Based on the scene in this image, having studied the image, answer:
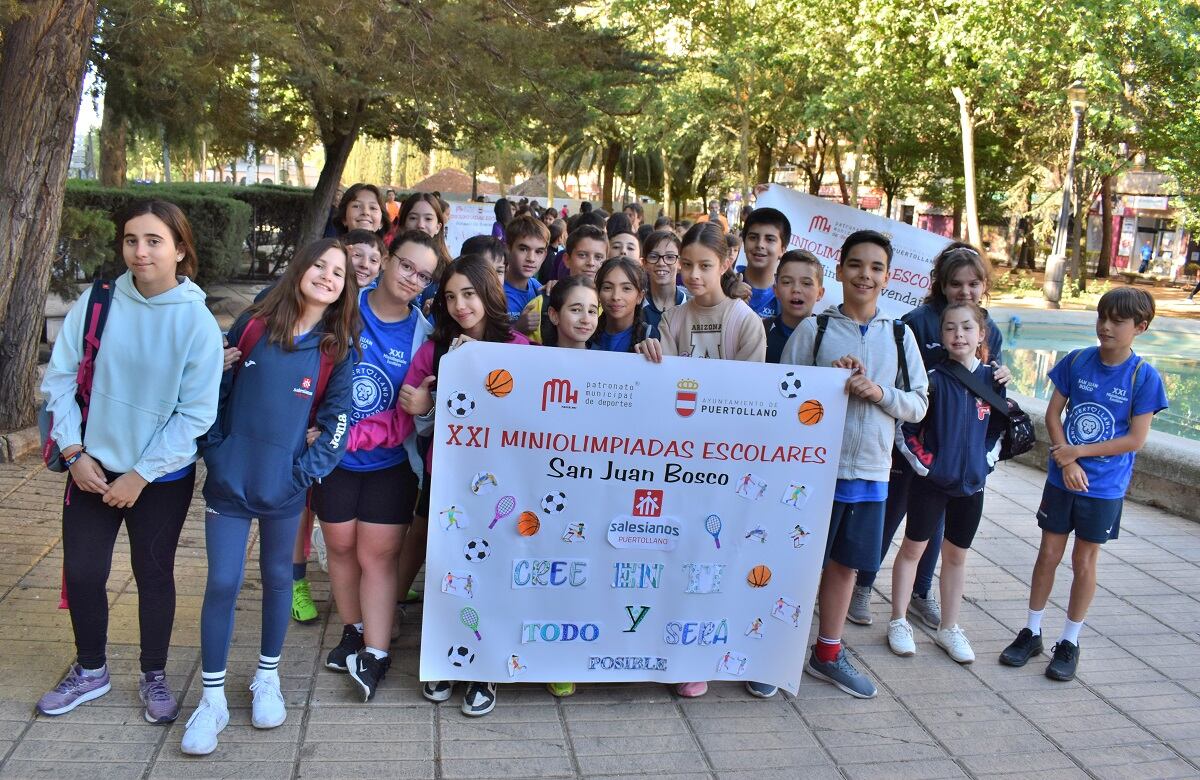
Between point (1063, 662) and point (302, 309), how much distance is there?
11.3ft

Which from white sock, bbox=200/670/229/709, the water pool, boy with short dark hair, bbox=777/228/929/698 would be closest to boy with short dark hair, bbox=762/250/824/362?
boy with short dark hair, bbox=777/228/929/698

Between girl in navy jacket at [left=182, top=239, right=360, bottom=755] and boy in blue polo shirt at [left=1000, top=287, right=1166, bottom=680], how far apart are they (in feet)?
9.80

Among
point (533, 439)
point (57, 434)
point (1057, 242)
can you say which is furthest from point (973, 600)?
point (1057, 242)

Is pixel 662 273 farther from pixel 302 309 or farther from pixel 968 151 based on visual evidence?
pixel 968 151

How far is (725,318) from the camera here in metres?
3.88

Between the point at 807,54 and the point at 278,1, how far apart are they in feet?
62.9

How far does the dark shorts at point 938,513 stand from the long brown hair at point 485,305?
1.95 metres

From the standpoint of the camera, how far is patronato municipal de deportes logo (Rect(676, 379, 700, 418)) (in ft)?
11.5

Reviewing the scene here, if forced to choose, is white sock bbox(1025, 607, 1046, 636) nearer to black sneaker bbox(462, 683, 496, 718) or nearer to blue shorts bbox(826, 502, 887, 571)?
blue shorts bbox(826, 502, 887, 571)

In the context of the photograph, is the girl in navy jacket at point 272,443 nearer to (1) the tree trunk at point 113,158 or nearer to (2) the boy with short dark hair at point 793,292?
(2) the boy with short dark hair at point 793,292

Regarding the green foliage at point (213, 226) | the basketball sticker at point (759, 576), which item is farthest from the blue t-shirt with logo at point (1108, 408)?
the green foliage at point (213, 226)

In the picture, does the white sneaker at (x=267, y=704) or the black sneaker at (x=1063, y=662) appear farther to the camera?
the black sneaker at (x=1063, y=662)

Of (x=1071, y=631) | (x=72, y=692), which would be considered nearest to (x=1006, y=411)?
(x=1071, y=631)

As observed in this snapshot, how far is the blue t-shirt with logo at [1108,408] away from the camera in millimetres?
4086
